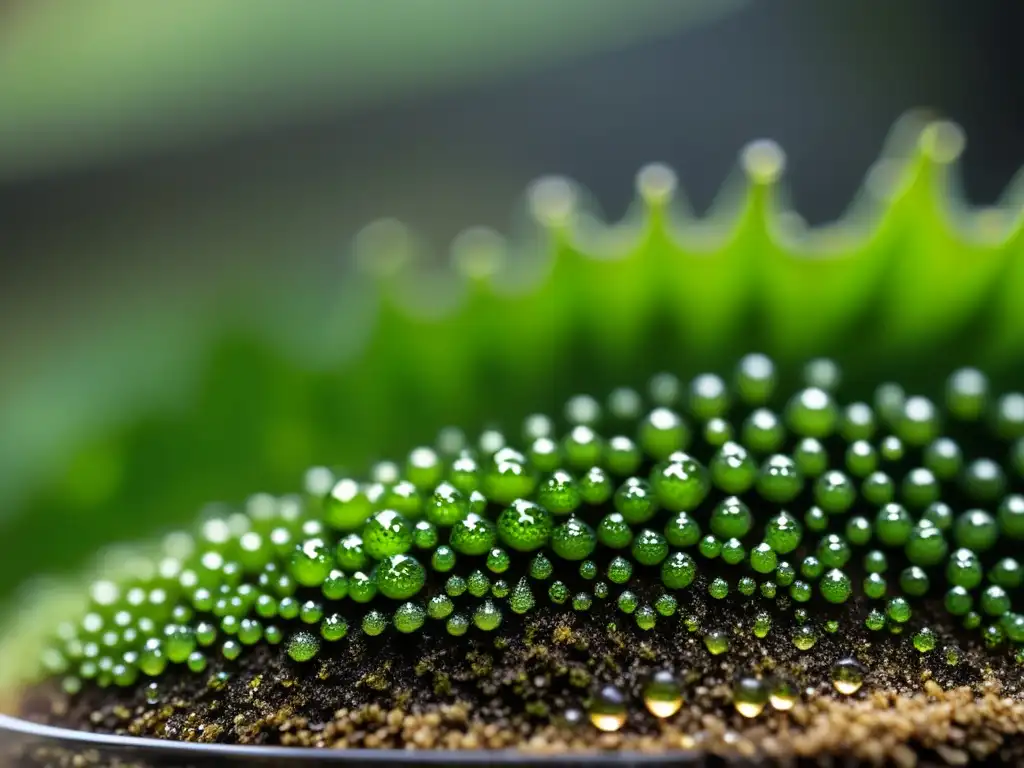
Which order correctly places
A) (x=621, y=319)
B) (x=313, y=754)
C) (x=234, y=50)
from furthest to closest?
(x=234, y=50) < (x=621, y=319) < (x=313, y=754)

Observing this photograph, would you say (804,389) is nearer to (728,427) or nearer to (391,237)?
(728,427)

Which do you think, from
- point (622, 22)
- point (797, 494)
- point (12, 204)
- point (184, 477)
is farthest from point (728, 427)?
point (12, 204)

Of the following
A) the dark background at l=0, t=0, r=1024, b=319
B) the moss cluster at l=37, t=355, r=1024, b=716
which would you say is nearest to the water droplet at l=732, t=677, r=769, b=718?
the moss cluster at l=37, t=355, r=1024, b=716

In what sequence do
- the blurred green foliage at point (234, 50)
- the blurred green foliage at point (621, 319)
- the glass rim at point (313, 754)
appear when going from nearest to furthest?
1. the glass rim at point (313, 754)
2. the blurred green foliage at point (621, 319)
3. the blurred green foliage at point (234, 50)

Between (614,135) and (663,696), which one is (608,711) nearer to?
(663,696)

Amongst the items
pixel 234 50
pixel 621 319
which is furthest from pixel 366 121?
pixel 621 319

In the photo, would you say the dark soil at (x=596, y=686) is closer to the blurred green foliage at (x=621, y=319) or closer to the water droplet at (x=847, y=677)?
the water droplet at (x=847, y=677)

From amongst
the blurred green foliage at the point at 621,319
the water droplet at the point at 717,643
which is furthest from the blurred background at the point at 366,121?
the water droplet at the point at 717,643
